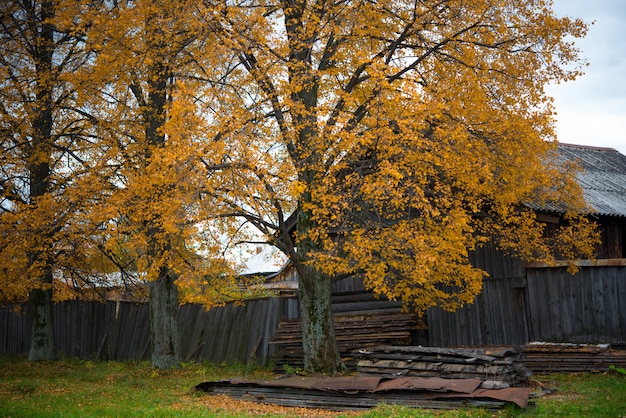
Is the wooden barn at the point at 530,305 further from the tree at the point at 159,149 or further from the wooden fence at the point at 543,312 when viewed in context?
the tree at the point at 159,149

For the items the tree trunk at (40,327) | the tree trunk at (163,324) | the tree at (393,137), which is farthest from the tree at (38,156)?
the tree at (393,137)

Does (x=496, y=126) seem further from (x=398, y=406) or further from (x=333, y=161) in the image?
(x=398, y=406)

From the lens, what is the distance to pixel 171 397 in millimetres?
14586

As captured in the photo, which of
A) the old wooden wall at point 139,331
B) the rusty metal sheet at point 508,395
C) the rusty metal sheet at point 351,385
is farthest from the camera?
the old wooden wall at point 139,331

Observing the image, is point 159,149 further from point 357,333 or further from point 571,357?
point 571,357

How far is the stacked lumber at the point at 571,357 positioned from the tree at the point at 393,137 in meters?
2.24

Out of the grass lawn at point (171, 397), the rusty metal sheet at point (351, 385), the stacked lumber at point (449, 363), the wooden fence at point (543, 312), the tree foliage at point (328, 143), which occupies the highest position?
the tree foliage at point (328, 143)

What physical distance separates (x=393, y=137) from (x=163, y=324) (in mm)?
8711

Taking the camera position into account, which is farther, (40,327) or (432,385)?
(40,327)

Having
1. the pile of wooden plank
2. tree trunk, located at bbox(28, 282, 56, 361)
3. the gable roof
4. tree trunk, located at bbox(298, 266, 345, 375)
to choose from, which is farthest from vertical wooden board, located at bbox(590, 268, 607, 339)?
tree trunk, located at bbox(28, 282, 56, 361)

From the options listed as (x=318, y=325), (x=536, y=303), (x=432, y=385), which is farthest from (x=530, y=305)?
(x=432, y=385)

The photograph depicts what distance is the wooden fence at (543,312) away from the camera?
17.3 meters

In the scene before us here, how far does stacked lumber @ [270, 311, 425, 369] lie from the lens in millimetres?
19719

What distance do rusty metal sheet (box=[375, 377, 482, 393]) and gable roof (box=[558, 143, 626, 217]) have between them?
8.10 meters
